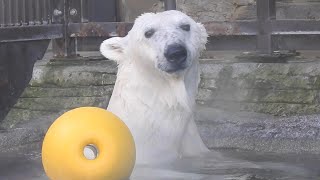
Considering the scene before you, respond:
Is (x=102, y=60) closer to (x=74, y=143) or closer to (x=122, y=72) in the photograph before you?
(x=122, y=72)

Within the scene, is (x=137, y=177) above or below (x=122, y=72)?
below

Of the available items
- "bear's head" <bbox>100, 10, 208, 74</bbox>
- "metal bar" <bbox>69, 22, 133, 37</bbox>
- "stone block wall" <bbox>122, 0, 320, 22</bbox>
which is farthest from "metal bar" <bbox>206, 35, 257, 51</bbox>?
"bear's head" <bbox>100, 10, 208, 74</bbox>

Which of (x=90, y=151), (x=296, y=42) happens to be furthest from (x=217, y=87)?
(x=90, y=151)

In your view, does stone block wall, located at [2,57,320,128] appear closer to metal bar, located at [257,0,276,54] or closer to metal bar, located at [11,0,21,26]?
metal bar, located at [257,0,276,54]

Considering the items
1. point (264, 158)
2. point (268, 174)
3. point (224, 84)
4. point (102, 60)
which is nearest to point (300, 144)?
point (264, 158)

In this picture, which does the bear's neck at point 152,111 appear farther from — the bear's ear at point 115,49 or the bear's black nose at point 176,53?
the bear's black nose at point 176,53

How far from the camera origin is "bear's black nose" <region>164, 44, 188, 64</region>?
4.34 metres

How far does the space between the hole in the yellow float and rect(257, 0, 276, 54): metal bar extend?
316 centimetres

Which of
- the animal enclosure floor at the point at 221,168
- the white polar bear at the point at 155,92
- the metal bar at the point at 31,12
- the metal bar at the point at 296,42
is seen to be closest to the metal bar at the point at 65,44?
the metal bar at the point at 31,12

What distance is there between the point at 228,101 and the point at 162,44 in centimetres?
201

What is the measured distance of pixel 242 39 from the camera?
6.98 metres

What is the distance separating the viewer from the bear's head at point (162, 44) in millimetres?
4395

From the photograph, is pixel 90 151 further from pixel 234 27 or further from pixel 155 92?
pixel 234 27

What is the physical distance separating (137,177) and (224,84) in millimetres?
2350
